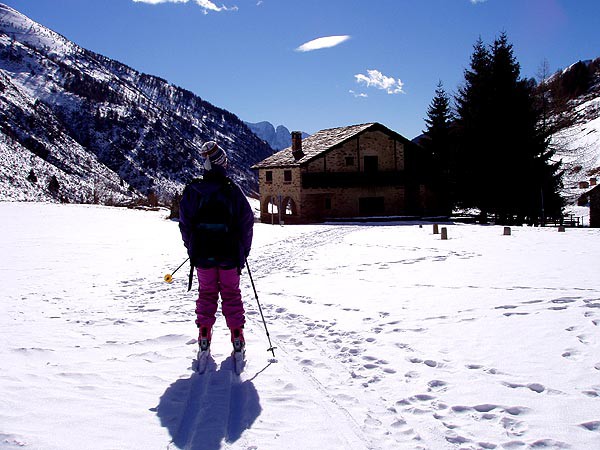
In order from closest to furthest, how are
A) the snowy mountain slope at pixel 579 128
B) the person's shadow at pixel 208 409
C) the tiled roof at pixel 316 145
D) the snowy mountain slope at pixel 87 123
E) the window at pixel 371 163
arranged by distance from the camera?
the person's shadow at pixel 208 409, the tiled roof at pixel 316 145, the window at pixel 371 163, the snowy mountain slope at pixel 579 128, the snowy mountain slope at pixel 87 123

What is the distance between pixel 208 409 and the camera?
10.5 ft

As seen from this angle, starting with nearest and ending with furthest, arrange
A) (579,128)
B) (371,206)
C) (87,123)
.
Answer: (371,206) → (579,128) → (87,123)

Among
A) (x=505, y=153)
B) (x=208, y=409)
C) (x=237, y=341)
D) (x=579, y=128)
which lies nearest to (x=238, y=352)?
(x=237, y=341)

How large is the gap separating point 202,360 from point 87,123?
397ft

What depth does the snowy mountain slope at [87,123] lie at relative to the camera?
293ft

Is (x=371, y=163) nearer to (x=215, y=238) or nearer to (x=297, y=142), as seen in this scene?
(x=297, y=142)

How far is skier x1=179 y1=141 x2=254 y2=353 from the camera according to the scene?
13.4 feet

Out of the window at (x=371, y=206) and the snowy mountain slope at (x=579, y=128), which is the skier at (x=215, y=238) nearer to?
the window at (x=371, y=206)

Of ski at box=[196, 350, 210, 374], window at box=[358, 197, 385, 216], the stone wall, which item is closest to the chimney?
the stone wall

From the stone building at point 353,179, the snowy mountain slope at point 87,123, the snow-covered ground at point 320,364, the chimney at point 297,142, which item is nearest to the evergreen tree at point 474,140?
the stone building at point 353,179

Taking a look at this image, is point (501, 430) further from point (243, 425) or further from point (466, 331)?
point (466, 331)

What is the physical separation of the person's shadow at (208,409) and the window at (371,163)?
32.4 m

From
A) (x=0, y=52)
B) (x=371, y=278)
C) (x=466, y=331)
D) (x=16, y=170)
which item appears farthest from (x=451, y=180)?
(x=0, y=52)

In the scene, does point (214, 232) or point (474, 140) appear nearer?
point (214, 232)
